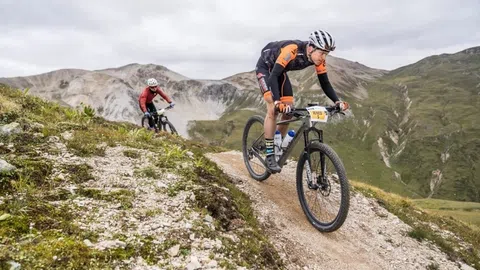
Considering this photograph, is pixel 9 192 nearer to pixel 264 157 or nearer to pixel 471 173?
pixel 264 157

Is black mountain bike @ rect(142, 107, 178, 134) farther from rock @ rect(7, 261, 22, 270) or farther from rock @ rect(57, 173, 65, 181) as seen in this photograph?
rock @ rect(7, 261, 22, 270)

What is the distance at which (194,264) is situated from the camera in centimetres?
564

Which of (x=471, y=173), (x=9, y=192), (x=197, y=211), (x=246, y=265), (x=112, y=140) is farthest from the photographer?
(x=471, y=173)

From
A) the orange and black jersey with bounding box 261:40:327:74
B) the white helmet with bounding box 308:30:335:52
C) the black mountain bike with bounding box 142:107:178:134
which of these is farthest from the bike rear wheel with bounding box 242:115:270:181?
the black mountain bike with bounding box 142:107:178:134

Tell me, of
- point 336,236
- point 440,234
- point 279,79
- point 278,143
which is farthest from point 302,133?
point 440,234

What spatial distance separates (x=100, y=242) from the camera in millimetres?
5660

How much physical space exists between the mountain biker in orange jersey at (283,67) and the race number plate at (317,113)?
0.59 metres

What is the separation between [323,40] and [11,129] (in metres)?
8.48

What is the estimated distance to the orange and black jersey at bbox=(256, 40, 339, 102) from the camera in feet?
32.0

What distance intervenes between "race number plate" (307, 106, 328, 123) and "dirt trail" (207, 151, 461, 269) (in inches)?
110

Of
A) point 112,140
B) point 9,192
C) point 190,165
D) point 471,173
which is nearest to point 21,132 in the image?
point 112,140

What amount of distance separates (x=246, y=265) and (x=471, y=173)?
9042 inches

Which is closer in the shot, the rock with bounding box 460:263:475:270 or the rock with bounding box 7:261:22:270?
the rock with bounding box 7:261:22:270

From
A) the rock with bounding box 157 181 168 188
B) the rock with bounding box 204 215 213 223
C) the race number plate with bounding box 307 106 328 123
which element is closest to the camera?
the rock with bounding box 204 215 213 223
